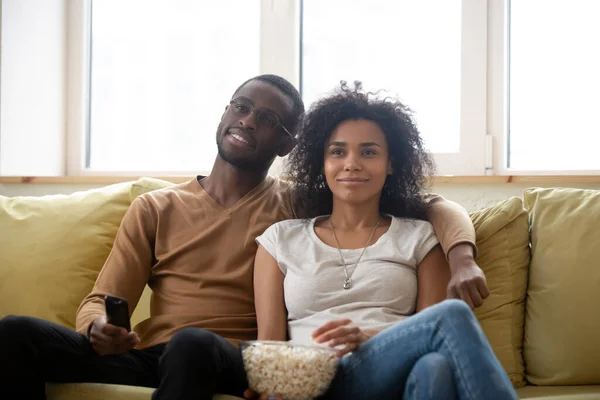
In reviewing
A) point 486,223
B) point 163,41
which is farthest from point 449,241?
point 163,41

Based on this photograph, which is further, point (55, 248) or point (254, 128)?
point (55, 248)

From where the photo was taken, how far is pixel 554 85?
276 centimetres

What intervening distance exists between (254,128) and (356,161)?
34 cm

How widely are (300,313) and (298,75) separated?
1317mm

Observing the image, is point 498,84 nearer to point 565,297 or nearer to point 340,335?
point 565,297

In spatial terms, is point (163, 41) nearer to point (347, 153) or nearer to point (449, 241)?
point (347, 153)

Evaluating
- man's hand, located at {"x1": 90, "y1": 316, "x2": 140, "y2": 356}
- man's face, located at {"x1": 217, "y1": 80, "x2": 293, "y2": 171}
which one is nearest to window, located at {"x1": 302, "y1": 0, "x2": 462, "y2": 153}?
man's face, located at {"x1": 217, "y1": 80, "x2": 293, "y2": 171}

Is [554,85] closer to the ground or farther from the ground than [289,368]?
farther from the ground

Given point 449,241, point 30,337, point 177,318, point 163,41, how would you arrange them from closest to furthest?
point 30,337 → point 449,241 → point 177,318 → point 163,41

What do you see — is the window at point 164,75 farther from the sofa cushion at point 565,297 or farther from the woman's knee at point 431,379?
the woman's knee at point 431,379

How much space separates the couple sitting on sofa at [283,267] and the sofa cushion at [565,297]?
278 mm

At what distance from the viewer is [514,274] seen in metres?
1.98

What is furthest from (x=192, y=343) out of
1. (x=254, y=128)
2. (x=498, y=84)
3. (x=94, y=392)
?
(x=498, y=84)

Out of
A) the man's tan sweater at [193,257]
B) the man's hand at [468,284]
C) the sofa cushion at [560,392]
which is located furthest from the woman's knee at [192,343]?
the sofa cushion at [560,392]
